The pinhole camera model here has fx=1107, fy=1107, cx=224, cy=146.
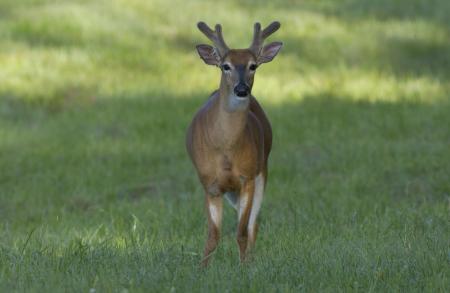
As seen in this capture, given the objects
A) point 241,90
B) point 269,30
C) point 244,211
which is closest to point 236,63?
point 241,90

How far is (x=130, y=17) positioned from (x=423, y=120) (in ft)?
23.8

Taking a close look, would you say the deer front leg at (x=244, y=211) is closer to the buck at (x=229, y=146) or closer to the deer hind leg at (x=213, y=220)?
the buck at (x=229, y=146)

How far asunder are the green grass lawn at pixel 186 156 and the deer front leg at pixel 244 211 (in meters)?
0.18

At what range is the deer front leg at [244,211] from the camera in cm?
794

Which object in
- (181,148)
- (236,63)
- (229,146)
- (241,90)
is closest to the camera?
(241,90)

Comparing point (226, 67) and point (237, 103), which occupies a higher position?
point (226, 67)

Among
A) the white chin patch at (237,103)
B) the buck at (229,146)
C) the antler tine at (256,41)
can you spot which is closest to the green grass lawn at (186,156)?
the buck at (229,146)

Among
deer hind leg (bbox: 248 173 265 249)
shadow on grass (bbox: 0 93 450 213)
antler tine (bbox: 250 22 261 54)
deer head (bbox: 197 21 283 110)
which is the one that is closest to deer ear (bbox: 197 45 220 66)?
deer head (bbox: 197 21 283 110)

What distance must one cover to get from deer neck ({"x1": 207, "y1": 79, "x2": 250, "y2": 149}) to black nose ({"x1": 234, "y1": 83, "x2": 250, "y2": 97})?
195 millimetres

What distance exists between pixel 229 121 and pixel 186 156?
5866 millimetres

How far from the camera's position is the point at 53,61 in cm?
1752

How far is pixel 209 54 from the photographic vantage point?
8.23m

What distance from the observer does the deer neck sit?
7.90 metres

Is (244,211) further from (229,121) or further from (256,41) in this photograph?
(256,41)
